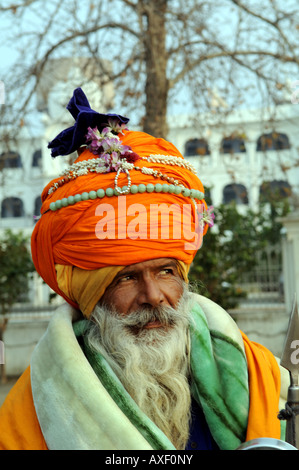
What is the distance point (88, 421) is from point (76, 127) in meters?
1.01

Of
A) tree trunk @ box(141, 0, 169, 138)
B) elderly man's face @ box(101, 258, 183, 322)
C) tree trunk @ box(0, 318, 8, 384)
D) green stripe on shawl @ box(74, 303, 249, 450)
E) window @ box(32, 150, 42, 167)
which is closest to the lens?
green stripe on shawl @ box(74, 303, 249, 450)

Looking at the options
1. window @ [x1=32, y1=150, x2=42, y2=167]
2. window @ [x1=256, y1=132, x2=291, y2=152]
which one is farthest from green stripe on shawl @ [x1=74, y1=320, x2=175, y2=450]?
window @ [x1=32, y1=150, x2=42, y2=167]

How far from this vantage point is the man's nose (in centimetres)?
199

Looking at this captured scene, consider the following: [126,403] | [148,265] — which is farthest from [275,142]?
[126,403]

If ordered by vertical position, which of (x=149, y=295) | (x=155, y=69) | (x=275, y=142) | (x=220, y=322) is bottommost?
(x=220, y=322)

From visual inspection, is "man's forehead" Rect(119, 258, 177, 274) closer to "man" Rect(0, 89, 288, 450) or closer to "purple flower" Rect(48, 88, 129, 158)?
"man" Rect(0, 89, 288, 450)

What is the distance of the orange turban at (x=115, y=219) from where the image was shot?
77.9 inches

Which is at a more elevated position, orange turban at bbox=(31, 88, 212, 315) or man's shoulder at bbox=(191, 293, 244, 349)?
orange turban at bbox=(31, 88, 212, 315)

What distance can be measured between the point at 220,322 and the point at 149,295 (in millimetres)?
270

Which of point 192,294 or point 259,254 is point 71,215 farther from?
point 259,254

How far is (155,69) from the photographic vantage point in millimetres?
7129

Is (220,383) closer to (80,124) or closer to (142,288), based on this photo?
(142,288)

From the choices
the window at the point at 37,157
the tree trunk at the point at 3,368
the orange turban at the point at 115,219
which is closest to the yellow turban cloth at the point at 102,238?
the orange turban at the point at 115,219

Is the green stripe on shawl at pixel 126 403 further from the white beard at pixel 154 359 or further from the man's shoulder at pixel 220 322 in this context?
the man's shoulder at pixel 220 322
